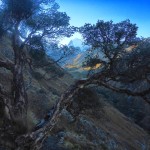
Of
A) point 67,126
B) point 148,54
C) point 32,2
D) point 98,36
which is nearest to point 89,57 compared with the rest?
point 98,36

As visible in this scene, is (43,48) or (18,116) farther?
(43,48)

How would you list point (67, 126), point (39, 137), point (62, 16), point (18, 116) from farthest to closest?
point (67, 126)
point (62, 16)
point (18, 116)
point (39, 137)

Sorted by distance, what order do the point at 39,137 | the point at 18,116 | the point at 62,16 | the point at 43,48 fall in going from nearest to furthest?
the point at 39,137 < the point at 18,116 < the point at 62,16 < the point at 43,48

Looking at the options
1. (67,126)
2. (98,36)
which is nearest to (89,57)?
(98,36)

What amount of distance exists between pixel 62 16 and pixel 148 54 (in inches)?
289

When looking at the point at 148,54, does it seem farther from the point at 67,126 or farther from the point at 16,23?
the point at 67,126

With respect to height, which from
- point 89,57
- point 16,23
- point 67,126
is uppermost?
point 16,23

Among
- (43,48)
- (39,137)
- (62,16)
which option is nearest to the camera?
(39,137)

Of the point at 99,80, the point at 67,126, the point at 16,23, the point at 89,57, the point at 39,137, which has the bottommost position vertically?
the point at 67,126

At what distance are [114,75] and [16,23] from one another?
7.65m

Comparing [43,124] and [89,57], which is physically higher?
[89,57]

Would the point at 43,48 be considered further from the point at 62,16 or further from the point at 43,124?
the point at 43,124

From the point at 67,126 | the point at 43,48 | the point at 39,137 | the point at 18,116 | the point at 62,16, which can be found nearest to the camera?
the point at 39,137

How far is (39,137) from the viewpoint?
14.4 meters
